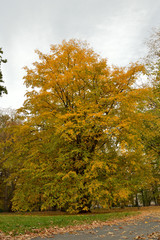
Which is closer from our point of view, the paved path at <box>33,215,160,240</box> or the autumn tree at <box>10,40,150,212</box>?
the paved path at <box>33,215,160,240</box>

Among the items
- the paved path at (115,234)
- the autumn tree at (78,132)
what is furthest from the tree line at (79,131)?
the paved path at (115,234)

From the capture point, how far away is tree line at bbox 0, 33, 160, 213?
1338 cm

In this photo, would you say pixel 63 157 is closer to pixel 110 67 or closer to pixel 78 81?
pixel 78 81

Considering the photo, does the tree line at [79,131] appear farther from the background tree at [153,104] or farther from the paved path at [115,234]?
the paved path at [115,234]

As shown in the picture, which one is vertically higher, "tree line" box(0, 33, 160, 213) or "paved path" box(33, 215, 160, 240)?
"tree line" box(0, 33, 160, 213)

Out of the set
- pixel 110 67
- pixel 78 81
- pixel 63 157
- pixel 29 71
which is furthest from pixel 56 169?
pixel 110 67

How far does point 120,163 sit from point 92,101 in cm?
535

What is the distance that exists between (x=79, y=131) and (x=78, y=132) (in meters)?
0.31

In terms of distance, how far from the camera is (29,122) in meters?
15.6

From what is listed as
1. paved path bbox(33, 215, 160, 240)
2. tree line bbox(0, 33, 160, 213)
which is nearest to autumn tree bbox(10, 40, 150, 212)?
tree line bbox(0, 33, 160, 213)

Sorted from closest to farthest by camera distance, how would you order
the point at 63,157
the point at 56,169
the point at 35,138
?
the point at 63,157, the point at 56,169, the point at 35,138

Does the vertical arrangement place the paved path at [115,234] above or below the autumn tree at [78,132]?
below

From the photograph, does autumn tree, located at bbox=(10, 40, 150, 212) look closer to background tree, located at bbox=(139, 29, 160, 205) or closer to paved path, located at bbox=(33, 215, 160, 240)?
background tree, located at bbox=(139, 29, 160, 205)

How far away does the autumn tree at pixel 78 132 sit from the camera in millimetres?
13336
